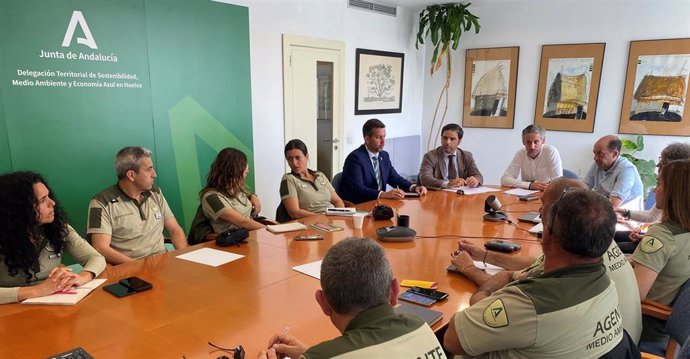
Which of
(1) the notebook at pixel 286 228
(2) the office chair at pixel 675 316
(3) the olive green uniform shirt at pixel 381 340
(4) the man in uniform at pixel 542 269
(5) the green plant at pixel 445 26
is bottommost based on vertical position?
(2) the office chair at pixel 675 316

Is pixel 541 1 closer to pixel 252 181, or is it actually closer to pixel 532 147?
pixel 532 147

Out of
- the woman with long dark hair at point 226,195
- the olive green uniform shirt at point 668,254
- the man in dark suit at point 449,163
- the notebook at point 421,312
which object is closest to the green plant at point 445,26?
the man in dark suit at point 449,163

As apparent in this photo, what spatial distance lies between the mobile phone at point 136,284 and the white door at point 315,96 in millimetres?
3201

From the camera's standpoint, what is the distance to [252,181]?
4.72 m

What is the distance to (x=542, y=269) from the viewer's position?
67.6 inches

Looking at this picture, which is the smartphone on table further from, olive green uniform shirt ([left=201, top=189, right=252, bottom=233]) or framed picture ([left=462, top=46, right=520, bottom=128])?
framed picture ([left=462, top=46, right=520, bottom=128])

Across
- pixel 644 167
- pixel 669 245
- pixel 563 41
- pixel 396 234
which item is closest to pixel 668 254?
pixel 669 245

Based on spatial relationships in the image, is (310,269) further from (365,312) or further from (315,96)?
(315,96)

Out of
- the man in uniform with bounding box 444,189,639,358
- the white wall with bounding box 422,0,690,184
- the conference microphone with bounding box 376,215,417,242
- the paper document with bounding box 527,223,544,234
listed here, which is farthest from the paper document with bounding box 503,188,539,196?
the man in uniform with bounding box 444,189,639,358

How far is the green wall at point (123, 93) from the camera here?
122 inches

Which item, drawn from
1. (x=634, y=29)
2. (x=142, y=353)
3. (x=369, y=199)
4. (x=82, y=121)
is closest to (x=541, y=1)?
(x=634, y=29)

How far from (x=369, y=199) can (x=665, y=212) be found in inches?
92.0

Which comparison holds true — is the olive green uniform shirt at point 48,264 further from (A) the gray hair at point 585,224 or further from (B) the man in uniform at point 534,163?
(B) the man in uniform at point 534,163

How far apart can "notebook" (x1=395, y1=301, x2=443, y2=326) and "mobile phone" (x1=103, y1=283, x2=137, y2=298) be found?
1.11 meters
